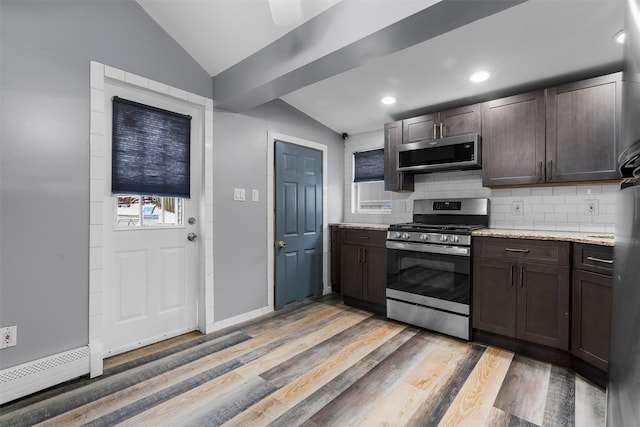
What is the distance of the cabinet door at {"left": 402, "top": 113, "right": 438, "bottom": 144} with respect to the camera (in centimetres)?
310

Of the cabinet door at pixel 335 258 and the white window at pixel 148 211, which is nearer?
the white window at pixel 148 211

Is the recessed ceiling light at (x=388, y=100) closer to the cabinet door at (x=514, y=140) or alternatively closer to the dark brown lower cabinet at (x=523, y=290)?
the cabinet door at (x=514, y=140)

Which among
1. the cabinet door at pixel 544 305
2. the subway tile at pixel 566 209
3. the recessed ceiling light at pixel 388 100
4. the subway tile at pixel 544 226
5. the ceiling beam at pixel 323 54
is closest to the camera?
the ceiling beam at pixel 323 54

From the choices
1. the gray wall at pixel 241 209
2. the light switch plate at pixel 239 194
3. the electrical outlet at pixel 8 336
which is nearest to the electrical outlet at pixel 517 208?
the gray wall at pixel 241 209

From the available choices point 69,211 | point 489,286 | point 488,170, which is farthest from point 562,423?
point 69,211

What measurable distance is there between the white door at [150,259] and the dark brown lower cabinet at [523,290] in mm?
2556

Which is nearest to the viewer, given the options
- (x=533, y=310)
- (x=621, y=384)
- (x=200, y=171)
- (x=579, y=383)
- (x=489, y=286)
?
(x=621, y=384)

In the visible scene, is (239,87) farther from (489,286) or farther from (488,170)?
(489,286)

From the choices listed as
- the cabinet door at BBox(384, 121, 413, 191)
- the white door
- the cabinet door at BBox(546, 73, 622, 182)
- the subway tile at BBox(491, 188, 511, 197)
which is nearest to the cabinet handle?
the cabinet door at BBox(546, 73, 622, 182)

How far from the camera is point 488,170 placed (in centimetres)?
278

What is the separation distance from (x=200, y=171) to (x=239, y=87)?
838 millimetres

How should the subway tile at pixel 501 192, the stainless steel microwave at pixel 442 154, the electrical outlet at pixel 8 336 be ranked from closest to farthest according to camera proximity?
1. the electrical outlet at pixel 8 336
2. the stainless steel microwave at pixel 442 154
3. the subway tile at pixel 501 192

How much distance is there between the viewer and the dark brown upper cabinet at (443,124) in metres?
2.85

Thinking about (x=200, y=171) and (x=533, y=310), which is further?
(x=200, y=171)
